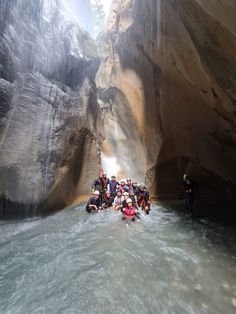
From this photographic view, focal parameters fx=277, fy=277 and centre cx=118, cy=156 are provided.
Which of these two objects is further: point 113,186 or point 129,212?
point 113,186

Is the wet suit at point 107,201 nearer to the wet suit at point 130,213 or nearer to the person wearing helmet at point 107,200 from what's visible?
the person wearing helmet at point 107,200

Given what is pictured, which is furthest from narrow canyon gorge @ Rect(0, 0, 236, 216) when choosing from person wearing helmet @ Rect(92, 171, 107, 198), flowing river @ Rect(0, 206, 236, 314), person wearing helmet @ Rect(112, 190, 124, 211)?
flowing river @ Rect(0, 206, 236, 314)

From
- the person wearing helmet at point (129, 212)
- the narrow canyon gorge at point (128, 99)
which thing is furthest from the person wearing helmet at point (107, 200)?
the person wearing helmet at point (129, 212)

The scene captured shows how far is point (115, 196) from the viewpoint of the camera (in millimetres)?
13281

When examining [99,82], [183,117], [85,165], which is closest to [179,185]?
[183,117]

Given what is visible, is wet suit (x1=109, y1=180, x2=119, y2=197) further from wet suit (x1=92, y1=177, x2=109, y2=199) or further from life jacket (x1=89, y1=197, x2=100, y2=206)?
life jacket (x1=89, y1=197, x2=100, y2=206)

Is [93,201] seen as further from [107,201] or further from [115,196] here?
[115,196]

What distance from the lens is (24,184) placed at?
10344 millimetres

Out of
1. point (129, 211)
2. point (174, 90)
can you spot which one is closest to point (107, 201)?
point (129, 211)

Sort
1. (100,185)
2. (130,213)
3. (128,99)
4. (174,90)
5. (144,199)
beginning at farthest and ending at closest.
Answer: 1. (128,99)
2. (174,90)
3. (100,185)
4. (144,199)
5. (130,213)

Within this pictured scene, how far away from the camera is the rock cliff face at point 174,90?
8.73 meters

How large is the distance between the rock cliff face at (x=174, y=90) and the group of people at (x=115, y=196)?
132 inches

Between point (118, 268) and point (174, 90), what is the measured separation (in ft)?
36.1

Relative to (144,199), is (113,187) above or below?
above
